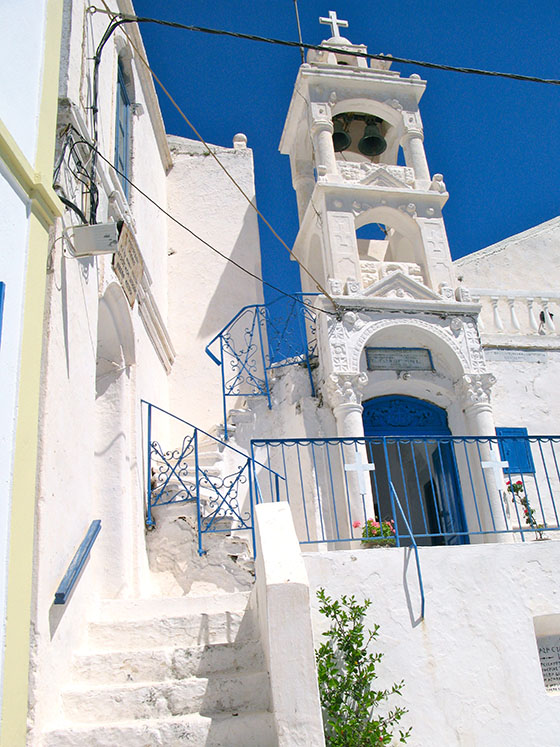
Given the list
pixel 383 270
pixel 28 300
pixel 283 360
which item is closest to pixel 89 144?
pixel 28 300

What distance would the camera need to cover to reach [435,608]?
18.9 feet

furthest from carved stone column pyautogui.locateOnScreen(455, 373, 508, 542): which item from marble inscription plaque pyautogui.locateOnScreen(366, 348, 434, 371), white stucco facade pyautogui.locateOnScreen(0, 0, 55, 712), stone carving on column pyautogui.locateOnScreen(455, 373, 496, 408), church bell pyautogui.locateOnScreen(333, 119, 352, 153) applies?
white stucco facade pyautogui.locateOnScreen(0, 0, 55, 712)

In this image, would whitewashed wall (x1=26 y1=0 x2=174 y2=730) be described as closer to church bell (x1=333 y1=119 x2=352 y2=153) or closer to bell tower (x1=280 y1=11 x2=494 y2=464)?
bell tower (x1=280 y1=11 x2=494 y2=464)

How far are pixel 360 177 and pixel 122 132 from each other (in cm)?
379

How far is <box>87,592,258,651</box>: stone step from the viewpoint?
537 centimetres

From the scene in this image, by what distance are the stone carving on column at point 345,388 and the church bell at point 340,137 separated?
5.02m

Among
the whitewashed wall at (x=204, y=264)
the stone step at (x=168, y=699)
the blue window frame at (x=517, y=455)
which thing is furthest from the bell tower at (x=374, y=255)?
the stone step at (x=168, y=699)

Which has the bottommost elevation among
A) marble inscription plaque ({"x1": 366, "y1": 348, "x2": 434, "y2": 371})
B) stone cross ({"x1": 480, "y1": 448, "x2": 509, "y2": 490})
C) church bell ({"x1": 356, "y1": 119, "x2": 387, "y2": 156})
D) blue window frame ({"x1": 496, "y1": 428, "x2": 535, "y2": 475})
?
stone cross ({"x1": 480, "y1": 448, "x2": 509, "y2": 490})

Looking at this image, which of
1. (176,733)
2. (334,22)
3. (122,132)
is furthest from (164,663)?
(334,22)

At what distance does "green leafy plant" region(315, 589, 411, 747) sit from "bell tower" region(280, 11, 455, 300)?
17.4 feet

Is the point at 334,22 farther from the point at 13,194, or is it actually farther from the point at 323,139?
the point at 13,194

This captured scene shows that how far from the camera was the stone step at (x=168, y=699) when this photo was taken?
14.8ft

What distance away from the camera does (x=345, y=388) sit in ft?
30.3

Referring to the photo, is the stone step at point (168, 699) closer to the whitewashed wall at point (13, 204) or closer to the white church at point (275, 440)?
the white church at point (275, 440)
